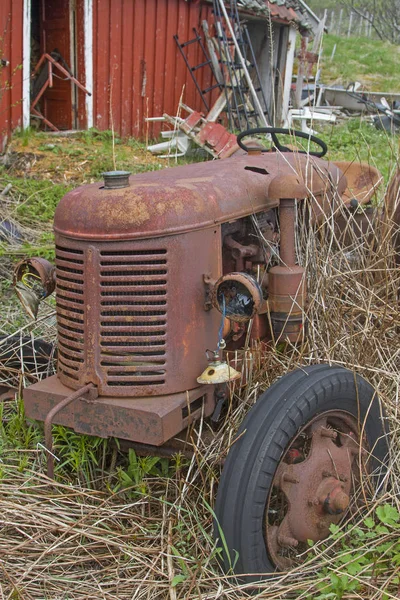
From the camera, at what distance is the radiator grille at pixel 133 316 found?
2.45m

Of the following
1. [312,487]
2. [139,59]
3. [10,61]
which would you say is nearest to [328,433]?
→ [312,487]

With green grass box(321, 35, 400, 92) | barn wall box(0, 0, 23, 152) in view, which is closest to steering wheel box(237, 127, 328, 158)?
barn wall box(0, 0, 23, 152)

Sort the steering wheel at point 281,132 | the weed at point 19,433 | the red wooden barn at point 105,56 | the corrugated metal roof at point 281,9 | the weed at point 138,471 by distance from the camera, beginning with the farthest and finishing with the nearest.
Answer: the corrugated metal roof at point 281,9 → the red wooden barn at point 105,56 → the steering wheel at point 281,132 → the weed at point 19,433 → the weed at point 138,471

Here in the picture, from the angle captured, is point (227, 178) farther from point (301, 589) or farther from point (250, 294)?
point (301, 589)

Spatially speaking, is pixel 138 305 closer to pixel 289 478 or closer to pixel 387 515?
pixel 289 478

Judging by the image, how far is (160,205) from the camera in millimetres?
2471

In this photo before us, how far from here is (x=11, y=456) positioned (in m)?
2.98

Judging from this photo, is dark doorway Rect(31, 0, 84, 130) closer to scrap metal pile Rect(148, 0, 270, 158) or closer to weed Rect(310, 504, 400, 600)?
scrap metal pile Rect(148, 0, 270, 158)

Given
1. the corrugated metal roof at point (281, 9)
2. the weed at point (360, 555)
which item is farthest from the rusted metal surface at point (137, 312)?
→ the corrugated metal roof at point (281, 9)

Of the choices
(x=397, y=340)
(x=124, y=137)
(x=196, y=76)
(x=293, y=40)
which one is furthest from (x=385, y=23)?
(x=397, y=340)

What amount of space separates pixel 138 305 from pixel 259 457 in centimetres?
69

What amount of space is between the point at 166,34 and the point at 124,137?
2013 millimetres

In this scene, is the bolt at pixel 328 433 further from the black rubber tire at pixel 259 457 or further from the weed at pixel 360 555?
the weed at pixel 360 555

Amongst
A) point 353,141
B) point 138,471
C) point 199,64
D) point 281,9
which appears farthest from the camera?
point 281,9
